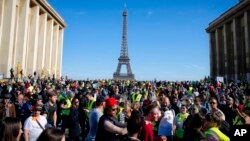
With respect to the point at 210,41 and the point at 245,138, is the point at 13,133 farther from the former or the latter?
the point at 210,41

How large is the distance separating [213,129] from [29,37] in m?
44.2

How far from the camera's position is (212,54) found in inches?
2475

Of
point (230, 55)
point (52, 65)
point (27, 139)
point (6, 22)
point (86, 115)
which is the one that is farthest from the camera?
point (52, 65)

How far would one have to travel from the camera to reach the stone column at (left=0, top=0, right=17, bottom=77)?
33594mm

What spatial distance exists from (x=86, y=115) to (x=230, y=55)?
154 ft

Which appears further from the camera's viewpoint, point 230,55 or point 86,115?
point 230,55

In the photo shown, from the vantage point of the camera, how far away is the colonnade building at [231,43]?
43.1 m

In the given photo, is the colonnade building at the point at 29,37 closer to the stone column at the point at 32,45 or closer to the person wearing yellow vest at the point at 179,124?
the stone column at the point at 32,45

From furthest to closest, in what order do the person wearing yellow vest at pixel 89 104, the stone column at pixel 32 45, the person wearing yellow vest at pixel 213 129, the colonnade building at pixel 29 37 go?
1. the stone column at pixel 32 45
2. the colonnade building at pixel 29 37
3. the person wearing yellow vest at pixel 89 104
4. the person wearing yellow vest at pixel 213 129

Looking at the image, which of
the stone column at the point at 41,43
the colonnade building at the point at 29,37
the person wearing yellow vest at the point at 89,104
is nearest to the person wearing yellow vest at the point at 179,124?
the person wearing yellow vest at the point at 89,104

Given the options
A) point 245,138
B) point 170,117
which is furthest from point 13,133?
point 170,117

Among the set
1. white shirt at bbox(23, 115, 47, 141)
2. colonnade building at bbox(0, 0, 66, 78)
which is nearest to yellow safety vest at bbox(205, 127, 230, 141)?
white shirt at bbox(23, 115, 47, 141)

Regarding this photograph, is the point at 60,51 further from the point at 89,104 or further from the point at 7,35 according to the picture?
the point at 89,104

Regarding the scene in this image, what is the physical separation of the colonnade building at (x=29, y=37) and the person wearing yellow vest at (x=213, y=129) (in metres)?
31.7
